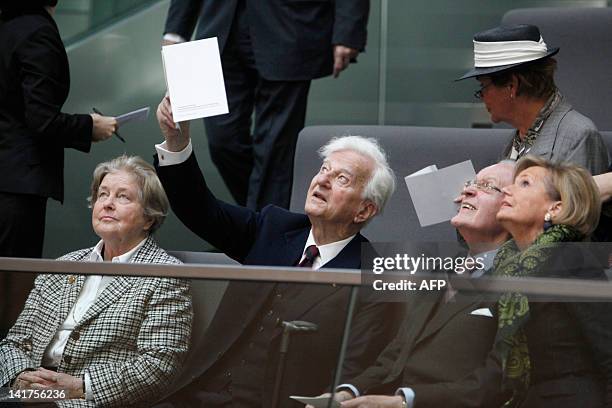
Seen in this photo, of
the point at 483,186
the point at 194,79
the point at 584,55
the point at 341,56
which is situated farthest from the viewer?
the point at 584,55

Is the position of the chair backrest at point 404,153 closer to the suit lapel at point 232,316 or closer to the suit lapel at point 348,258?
the suit lapel at point 348,258

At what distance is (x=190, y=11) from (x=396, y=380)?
8.11 feet

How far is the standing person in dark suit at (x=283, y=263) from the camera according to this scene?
220cm

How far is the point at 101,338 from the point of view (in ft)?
7.73

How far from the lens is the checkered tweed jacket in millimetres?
2260

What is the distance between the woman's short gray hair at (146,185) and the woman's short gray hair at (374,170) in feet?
1.51

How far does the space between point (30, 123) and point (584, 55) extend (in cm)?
186

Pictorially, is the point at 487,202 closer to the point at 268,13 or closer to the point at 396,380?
the point at 396,380

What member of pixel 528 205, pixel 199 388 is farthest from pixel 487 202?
pixel 199 388

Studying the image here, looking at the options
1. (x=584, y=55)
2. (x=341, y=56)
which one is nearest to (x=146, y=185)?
(x=341, y=56)

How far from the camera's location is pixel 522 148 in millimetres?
3248

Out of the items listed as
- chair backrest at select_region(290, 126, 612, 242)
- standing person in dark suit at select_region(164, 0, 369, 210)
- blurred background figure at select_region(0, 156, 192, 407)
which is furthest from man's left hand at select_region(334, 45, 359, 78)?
blurred background figure at select_region(0, 156, 192, 407)

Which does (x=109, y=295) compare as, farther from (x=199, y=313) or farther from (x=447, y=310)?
(x=447, y=310)

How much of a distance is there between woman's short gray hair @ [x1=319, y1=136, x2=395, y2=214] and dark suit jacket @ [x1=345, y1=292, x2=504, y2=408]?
108 cm
